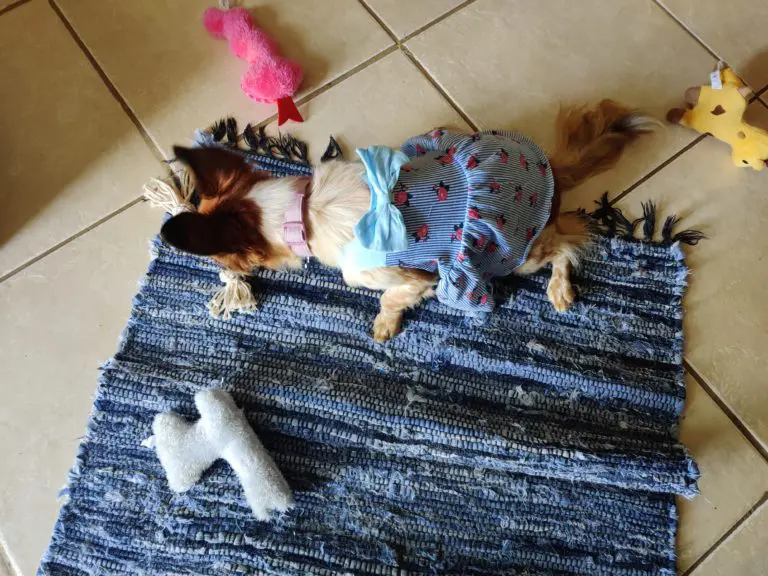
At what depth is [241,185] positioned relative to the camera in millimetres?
1037

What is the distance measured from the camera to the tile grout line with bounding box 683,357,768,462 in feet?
4.32

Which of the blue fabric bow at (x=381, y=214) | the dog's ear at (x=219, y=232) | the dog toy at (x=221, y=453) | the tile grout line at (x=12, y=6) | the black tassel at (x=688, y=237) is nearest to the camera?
the dog's ear at (x=219, y=232)

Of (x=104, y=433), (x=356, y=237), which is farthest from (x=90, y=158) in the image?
(x=356, y=237)

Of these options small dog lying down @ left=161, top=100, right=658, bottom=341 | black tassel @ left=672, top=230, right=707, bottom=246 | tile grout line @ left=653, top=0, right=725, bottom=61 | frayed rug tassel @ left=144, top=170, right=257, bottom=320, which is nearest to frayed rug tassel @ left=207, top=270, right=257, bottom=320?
frayed rug tassel @ left=144, top=170, right=257, bottom=320

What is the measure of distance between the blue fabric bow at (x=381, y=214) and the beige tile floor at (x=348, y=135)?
493 mm

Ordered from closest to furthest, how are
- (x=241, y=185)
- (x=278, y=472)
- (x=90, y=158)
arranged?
(x=241, y=185), (x=278, y=472), (x=90, y=158)

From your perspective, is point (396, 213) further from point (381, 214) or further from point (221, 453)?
point (221, 453)

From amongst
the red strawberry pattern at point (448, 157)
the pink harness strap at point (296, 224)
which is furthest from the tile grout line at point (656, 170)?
the pink harness strap at point (296, 224)

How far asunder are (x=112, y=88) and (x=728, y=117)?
1465mm

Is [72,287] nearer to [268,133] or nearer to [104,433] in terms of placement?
[104,433]

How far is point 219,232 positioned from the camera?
3.23 feet

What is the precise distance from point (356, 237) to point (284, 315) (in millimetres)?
393

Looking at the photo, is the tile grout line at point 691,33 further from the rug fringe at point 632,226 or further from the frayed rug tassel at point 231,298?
the frayed rug tassel at point 231,298

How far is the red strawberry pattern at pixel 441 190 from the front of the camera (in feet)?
3.46
